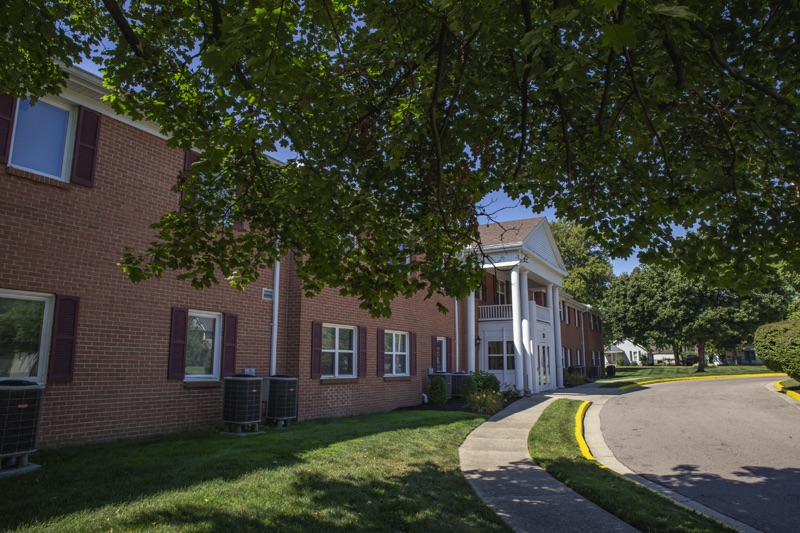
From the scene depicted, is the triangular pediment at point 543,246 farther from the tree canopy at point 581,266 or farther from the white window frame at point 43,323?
the tree canopy at point 581,266

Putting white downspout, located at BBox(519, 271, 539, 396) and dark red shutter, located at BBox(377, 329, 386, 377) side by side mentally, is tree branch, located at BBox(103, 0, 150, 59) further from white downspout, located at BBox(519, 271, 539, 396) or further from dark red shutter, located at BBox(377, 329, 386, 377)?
white downspout, located at BBox(519, 271, 539, 396)

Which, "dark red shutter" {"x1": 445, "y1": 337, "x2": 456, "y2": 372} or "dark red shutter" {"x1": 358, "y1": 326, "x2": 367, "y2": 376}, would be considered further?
"dark red shutter" {"x1": 445, "y1": 337, "x2": 456, "y2": 372}

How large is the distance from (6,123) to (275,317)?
6294 millimetres

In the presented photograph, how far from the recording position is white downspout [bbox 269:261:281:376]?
12273mm

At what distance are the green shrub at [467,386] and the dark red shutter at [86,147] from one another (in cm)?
1320

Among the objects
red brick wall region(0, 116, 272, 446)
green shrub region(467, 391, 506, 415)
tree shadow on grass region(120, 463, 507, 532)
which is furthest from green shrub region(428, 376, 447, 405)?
tree shadow on grass region(120, 463, 507, 532)

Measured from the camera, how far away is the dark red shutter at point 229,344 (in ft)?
36.3

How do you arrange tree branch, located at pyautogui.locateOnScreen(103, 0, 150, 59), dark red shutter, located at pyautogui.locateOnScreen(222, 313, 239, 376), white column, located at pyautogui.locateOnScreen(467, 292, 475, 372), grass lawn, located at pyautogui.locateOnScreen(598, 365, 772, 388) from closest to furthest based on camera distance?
tree branch, located at pyautogui.locateOnScreen(103, 0, 150, 59) < dark red shutter, located at pyautogui.locateOnScreen(222, 313, 239, 376) < white column, located at pyautogui.locateOnScreen(467, 292, 475, 372) < grass lawn, located at pyautogui.locateOnScreen(598, 365, 772, 388)

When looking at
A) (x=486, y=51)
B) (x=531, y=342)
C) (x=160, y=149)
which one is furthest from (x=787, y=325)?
(x=160, y=149)

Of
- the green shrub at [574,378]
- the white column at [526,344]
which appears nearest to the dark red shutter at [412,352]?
the white column at [526,344]

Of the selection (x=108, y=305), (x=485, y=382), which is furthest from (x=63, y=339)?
(x=485, y=382)

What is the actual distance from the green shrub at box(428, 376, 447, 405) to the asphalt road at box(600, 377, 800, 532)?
494 cm

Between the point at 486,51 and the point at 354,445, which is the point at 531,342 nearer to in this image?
the point at 354,445

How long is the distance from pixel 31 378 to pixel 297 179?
5.55m
